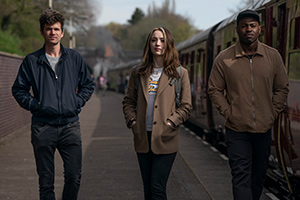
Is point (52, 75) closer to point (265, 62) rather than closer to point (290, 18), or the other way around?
point (265, 62)

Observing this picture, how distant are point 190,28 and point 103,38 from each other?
18.0 m

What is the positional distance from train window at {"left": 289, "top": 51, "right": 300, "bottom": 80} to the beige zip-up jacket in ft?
3.46

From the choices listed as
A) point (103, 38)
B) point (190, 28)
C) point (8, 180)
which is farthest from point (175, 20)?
point (8, 180)

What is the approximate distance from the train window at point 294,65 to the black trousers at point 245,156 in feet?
4.27

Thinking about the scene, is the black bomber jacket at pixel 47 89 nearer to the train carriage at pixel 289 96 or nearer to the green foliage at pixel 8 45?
the train carriage at pixel 289 96

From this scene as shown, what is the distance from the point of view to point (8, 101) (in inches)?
454

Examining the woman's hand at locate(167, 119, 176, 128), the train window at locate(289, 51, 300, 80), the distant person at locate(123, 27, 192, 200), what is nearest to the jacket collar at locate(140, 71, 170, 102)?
the distant person at locate(123, 27, 192, 200)

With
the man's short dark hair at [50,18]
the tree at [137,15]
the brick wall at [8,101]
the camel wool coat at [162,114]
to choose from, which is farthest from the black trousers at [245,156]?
the tree at [137,15]

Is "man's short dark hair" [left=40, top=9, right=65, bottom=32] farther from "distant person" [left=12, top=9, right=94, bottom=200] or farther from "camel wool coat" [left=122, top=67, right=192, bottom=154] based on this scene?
"camel wool coat" [left=122, top=67, right=192, bottom=154]

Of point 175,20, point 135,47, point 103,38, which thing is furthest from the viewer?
point 175,20

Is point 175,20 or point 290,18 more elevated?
point 175,20

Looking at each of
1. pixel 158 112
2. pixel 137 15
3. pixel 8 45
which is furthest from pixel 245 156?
pixel 137 15

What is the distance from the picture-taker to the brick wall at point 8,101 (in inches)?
425

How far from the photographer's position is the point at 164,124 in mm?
4184
